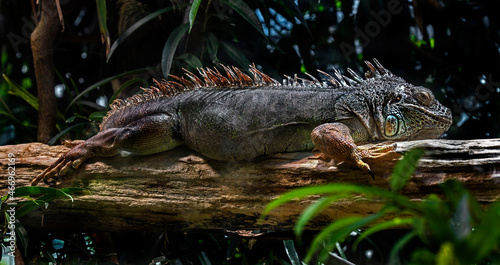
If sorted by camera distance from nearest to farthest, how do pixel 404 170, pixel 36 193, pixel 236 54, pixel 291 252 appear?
pixel 404 170 → pixel 36 193 → pixel 291 252 → pixel 236 54

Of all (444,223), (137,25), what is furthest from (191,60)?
(444,223)

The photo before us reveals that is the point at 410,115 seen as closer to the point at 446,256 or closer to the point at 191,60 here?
the point at 446,256

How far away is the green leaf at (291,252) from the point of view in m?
3.93

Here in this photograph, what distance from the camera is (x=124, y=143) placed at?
3629mm

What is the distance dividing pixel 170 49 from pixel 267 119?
1.77 m

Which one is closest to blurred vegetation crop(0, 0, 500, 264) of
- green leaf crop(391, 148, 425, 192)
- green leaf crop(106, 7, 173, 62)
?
green leaf crop(106, 7, 173, 62)

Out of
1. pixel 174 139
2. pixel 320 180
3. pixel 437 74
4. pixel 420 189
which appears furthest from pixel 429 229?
pixel 437 74

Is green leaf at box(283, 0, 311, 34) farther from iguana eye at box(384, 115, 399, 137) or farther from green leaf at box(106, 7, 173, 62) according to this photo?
iguana eye at box(384, 115, 399, 137)

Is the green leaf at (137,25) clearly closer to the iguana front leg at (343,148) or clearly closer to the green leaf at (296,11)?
the green leaf at (296,11)

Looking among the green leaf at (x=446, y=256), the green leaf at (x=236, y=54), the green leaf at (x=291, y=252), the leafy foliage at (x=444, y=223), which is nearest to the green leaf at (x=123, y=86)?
the green leaf at (x=236, y=54)

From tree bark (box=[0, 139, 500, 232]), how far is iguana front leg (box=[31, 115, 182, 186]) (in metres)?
0.08

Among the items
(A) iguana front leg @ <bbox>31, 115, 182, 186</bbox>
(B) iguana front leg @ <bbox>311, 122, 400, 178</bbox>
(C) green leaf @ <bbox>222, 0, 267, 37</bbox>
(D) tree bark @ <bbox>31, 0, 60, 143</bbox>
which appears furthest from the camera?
(D) tree bark @ <bbox>31, 0, 60, 143</bbox>

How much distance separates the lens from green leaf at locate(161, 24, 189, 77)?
454cm

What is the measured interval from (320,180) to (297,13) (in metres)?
2.58
